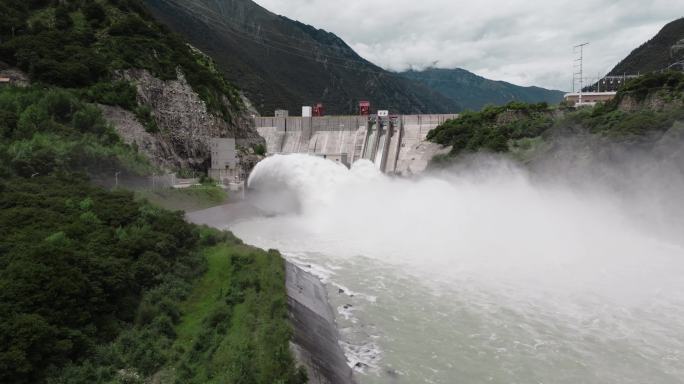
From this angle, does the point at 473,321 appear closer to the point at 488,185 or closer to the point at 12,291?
the point at 12,291

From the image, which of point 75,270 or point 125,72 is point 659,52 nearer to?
point 125,72

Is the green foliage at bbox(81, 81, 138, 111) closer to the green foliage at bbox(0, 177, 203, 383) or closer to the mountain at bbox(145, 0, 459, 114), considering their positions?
the green foliage at bbox(0, 177, 203, 383)

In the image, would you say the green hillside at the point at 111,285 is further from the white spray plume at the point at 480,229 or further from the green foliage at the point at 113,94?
the white spray plume at the point at 480,229

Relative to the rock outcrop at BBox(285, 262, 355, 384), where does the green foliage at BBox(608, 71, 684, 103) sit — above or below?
above

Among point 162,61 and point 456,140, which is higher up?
point 162,61

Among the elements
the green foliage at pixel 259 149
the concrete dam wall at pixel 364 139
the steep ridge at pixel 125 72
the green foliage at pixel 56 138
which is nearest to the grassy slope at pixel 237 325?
the green foliage at pixel 56 138

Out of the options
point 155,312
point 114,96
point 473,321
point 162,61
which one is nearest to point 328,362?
point 155,312

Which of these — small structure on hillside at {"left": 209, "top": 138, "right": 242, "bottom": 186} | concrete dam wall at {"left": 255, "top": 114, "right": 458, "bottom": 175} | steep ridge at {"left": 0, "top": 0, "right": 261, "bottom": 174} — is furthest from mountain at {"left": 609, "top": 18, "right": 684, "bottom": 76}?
small structure on hillside at {"left": 209, "top": 138, "right": 242, "bottom": 186}
